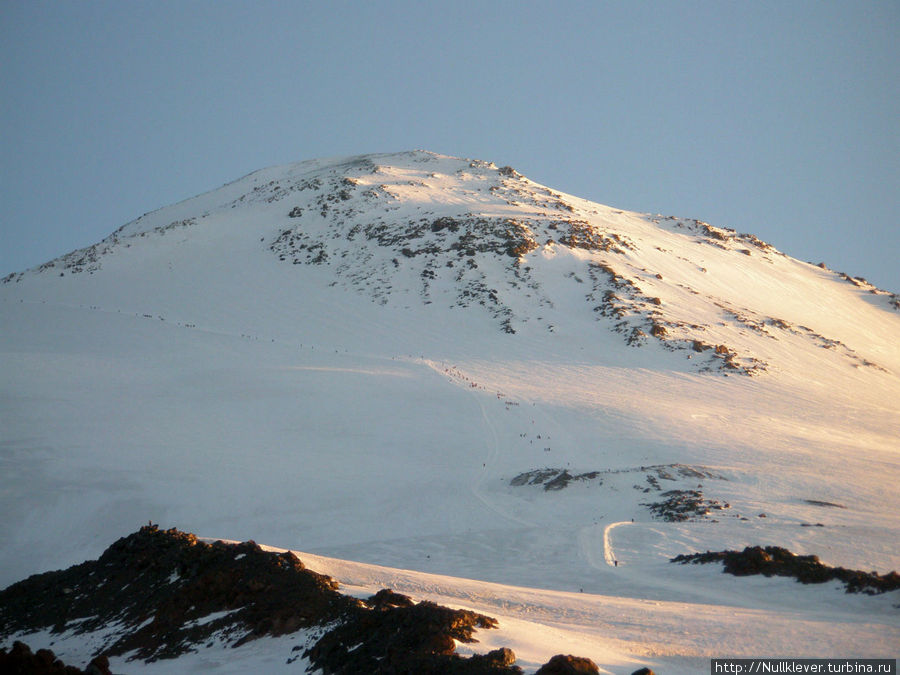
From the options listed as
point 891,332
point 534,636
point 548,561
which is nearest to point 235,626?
point 534,636

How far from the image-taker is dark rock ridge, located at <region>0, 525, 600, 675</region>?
7.16 m

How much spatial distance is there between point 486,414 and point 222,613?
18.6 metres

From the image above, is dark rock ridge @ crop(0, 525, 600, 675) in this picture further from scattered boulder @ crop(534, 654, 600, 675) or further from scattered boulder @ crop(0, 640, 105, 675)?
scattered boulder @ crop(534, 654, 600, 675)

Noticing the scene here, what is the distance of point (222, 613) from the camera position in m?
9.38

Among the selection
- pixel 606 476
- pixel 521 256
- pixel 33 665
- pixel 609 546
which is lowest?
pixel 609 546

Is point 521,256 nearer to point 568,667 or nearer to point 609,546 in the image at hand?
point 609,546

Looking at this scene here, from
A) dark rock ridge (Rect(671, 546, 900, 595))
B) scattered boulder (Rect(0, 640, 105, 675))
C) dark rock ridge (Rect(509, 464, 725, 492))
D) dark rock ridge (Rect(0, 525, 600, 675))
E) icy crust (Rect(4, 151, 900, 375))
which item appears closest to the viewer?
scattered boulder (Rect(0, 640, 105, 675))

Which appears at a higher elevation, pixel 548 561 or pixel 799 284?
pixel 799 284

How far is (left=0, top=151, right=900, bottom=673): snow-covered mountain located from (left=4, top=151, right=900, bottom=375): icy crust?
0.32m

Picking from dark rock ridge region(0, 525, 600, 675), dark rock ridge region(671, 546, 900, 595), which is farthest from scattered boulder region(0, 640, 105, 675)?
dark rock ridge region(671, 546, 900, 595)

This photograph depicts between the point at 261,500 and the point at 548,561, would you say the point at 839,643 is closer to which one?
the point at 548,561

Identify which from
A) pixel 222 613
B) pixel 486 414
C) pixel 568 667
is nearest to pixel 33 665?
pixel 222 613

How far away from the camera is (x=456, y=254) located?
155 ft

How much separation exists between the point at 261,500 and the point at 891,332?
46.9 metres
